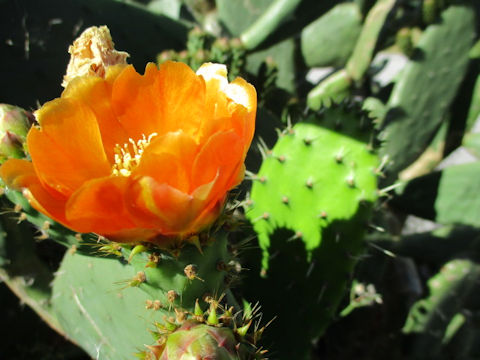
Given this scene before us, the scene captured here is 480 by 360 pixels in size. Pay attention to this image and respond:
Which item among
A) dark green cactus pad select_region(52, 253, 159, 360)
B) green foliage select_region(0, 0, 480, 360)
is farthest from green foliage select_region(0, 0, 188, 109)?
dark green cactus pad select_region(52, 253, 159, 360)

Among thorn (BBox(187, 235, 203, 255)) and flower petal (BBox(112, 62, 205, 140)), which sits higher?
flower petal (BBox(112, 62, 205, 140))

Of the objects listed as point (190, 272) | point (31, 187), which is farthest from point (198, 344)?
point (31, 187)

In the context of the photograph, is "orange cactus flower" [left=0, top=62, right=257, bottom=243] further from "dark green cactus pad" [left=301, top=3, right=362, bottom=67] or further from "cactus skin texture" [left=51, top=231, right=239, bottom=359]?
"dark green cactus pad" [left=301, top=3, right=362, bottom=67]

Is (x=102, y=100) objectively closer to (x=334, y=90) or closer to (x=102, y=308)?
(x=102, y=308)

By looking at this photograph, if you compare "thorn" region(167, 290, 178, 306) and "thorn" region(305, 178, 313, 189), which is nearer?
"thorn" region(167, 290, 178, 306)

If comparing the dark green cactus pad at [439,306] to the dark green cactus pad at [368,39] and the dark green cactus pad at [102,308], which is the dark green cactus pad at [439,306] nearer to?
the dark green cactus pad at [368,39]

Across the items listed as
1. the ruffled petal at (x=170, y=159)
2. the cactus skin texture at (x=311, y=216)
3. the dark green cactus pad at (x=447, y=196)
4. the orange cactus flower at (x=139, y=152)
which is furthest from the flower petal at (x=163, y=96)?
the dark green cactus pad at (x=447, y=196)
